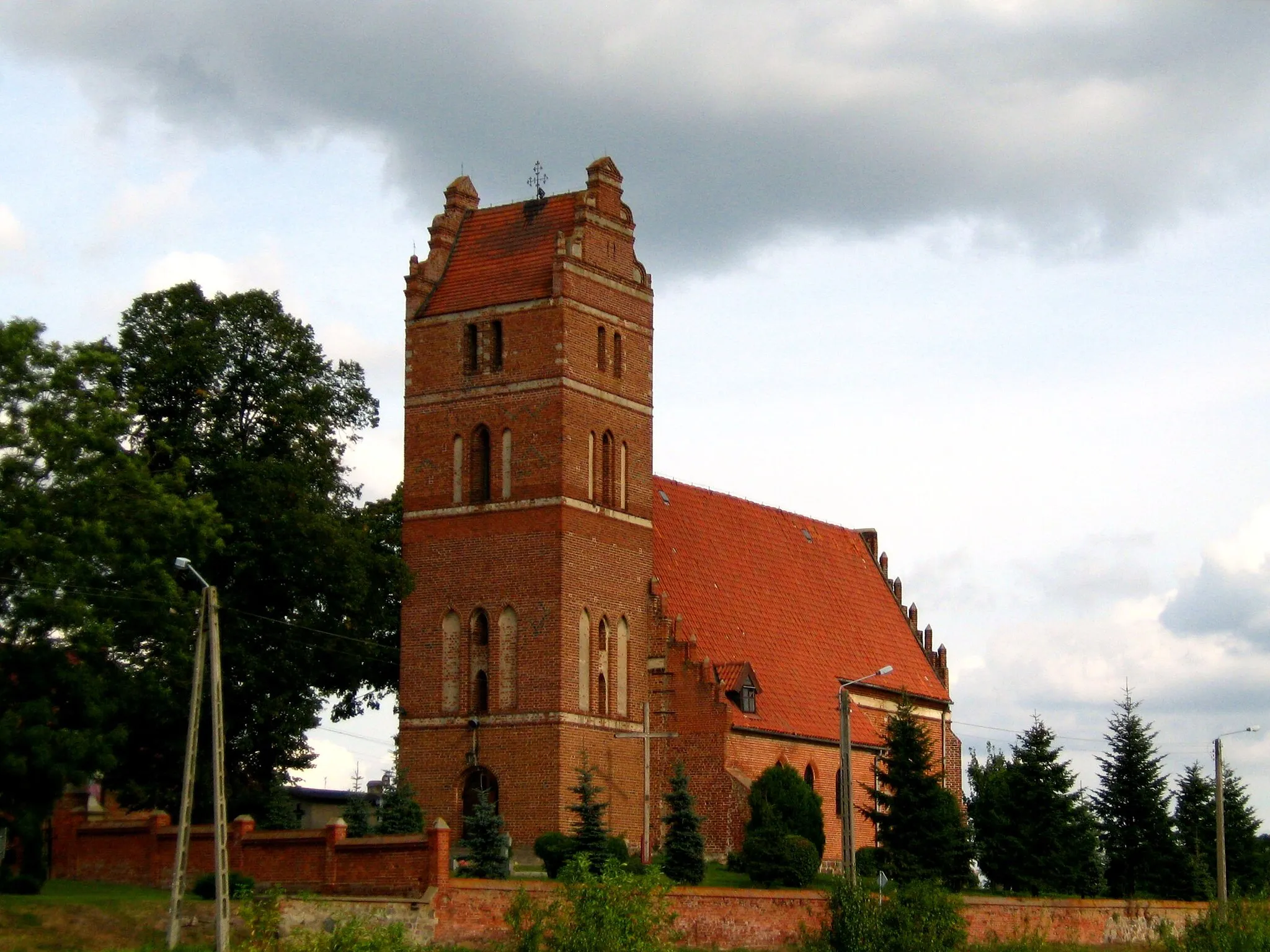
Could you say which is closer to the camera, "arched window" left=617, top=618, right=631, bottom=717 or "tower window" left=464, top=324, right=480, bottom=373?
"arched window" left=617, top=618, right=631, bottom=717

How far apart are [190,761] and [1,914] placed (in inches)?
235

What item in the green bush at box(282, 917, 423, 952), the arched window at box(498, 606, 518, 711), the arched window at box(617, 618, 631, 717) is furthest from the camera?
the arched window at box(617, 618, 631, 717)

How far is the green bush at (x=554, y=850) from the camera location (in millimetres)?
45562

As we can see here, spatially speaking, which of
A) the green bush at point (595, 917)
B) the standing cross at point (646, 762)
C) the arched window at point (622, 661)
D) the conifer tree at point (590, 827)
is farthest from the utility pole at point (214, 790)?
the arched window at point (622, 661)

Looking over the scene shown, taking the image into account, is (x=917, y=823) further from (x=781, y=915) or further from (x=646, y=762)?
(x=781, y=915)

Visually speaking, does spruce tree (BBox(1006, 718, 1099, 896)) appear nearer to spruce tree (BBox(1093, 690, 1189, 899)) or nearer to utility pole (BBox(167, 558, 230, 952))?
spruce tree (BBox(1093, 690, 1189, 899))

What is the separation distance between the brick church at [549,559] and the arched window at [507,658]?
0.05m

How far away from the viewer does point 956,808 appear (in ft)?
164

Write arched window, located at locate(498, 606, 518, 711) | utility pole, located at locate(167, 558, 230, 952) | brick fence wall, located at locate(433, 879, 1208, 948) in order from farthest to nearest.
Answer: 1. arched window, located at locate(498, 606, 518, 711)
2. brick fence wall, located at locate(433, 879, 1208, 948)
3. utility pole, located at locate(167, 558, 230, 952)

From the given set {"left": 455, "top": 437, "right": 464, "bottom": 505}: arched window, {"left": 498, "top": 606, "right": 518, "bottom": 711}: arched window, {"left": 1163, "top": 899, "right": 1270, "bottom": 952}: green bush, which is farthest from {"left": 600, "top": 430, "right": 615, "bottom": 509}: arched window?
{"left": 1163, "top": 899, "right": 1270, "bottom": 952}: green bush

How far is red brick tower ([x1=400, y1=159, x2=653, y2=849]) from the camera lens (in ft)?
163

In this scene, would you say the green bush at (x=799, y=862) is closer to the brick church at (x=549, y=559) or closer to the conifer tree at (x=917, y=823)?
the conifer tree at (x=917, y=823)

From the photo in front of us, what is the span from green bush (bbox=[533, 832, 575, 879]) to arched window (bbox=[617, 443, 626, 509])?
9264mm

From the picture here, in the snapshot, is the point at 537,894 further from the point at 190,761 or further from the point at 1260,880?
the point at 1260,880
